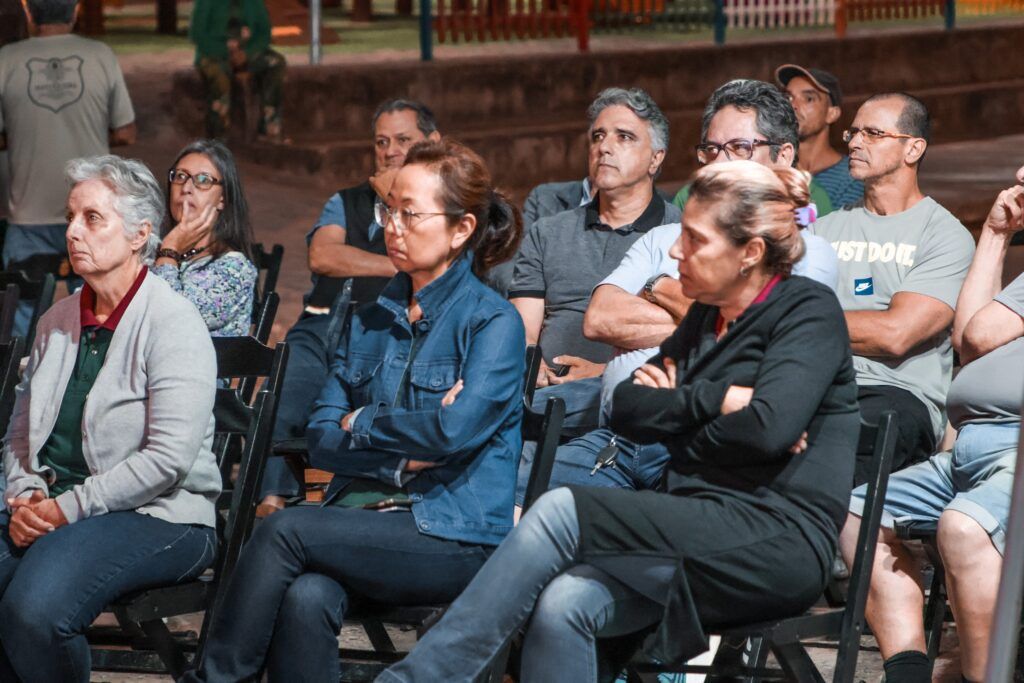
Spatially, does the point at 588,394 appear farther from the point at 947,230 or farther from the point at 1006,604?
the point at 1006,604

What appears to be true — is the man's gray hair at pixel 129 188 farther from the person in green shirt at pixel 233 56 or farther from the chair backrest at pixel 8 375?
the person in green shirt at pixel 233 56

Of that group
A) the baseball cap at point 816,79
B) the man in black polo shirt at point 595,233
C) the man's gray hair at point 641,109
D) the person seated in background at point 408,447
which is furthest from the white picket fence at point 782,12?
the person seated in background at point 408,447

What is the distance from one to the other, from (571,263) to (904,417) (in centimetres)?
108

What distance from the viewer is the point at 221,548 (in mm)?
3668

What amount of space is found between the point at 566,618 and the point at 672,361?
627 mm

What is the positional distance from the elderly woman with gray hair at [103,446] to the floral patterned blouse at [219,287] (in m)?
0.72

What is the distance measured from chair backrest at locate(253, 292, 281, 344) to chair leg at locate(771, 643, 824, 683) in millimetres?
2347

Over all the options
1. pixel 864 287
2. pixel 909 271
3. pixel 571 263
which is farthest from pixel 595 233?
pixel 909 271

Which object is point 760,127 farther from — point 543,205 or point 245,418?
point 245,418

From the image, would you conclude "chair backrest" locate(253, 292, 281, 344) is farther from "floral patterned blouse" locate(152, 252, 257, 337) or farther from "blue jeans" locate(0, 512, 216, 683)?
"blue jeans" locate(0, 512, 216, 683)

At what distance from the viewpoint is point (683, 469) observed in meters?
3.21

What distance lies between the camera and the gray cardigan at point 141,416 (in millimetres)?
3572

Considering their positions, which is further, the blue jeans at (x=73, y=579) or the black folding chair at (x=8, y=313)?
the black folding chair at (x=8, y=313)

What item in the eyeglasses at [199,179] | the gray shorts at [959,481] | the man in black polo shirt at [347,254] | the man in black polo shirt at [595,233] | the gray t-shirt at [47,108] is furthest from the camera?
the gray t-shirt at [47,108]
